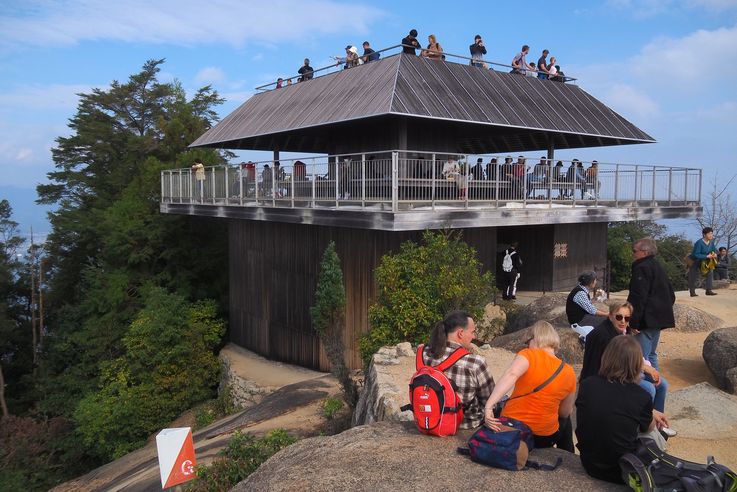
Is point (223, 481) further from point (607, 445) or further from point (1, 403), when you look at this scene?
point (1, 403)

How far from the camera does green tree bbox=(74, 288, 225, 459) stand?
1930 centimetres

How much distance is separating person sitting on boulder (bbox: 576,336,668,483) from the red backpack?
3.74 feet

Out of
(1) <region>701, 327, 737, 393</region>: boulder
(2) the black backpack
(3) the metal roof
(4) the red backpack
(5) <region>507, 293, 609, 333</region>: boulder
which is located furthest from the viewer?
(3) the metal roof

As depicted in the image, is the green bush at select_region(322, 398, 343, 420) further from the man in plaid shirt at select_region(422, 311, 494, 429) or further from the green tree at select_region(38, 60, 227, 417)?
the green tree at select_region(38, 60, 227, 417)

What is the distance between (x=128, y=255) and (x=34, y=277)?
41.1 ft

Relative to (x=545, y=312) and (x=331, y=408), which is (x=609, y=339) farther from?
(x=545, y=312)

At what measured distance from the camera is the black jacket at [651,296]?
6633 millimetres

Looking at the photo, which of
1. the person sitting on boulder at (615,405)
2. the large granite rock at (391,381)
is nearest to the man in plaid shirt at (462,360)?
the person sitting on boulder at (615,405)

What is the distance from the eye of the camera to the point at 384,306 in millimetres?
11844

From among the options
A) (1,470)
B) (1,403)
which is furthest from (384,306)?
(1,403)

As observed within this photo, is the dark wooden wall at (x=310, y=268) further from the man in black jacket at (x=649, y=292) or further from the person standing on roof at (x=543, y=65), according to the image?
the man in black jacket at (x=649, y=292)

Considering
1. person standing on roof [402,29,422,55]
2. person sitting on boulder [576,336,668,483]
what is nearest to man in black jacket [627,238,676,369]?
person sitting on boulder [576,336,668,483]

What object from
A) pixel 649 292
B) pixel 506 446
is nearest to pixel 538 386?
pixel 506 446

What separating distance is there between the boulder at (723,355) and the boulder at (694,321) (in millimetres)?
3428
